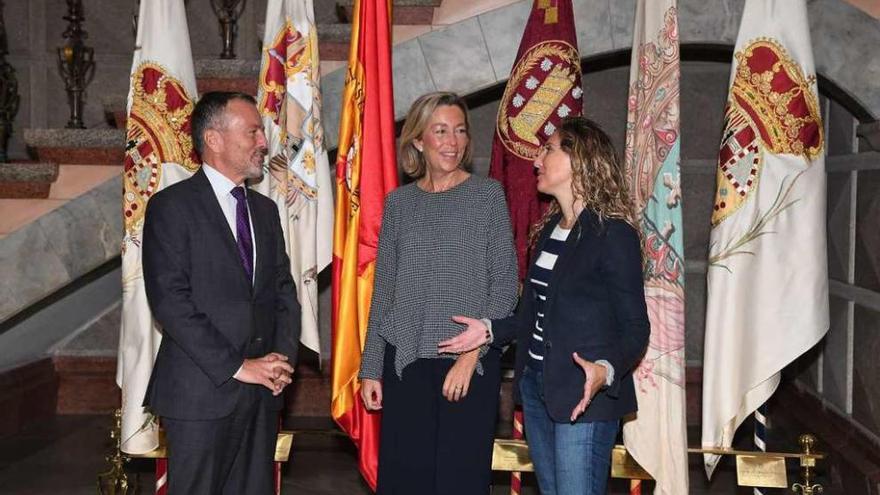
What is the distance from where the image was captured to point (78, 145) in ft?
13.8

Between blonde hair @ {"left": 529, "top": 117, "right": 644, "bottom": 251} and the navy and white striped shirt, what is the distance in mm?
122

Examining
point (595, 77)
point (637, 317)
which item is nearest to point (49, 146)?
point (637, 317)

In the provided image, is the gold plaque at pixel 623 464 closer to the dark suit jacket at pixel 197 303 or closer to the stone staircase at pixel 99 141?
the dark suit jacket at pixel 197 303

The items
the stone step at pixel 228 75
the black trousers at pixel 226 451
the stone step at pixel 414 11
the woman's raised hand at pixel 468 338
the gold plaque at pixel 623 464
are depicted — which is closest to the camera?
the black trousers at pixel 226 451

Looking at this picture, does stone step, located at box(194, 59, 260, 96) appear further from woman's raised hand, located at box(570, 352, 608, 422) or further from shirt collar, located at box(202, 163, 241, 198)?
woman's raised hand, located at box(570, 352, 608, 422)

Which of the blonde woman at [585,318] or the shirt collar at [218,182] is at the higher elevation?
the shirt collar at [218,182]

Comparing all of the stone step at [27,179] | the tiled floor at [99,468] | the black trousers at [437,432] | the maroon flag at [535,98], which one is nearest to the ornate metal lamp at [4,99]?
the stone step at [27,179]

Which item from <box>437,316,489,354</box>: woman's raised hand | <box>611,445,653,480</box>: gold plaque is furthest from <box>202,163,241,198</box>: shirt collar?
<box>611,445,653,480</box>: gold plaque

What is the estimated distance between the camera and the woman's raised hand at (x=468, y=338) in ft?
9.70

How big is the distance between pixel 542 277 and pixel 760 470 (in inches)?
Answer: 51.5

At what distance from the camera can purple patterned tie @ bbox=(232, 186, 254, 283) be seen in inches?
112

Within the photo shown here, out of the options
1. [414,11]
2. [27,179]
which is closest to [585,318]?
[414,11]

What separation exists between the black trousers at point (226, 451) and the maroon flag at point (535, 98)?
3.75ft

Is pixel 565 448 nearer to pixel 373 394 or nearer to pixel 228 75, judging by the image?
pixel 373 394
